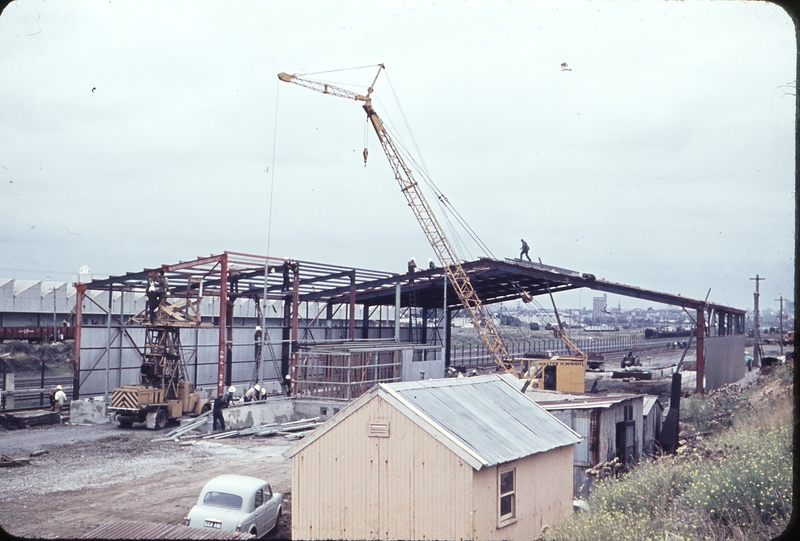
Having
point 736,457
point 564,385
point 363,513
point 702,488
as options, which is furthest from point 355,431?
point 564,385

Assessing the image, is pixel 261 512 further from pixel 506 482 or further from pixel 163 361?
pixel 163 361

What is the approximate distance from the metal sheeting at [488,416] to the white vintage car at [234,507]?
4573 millimetres

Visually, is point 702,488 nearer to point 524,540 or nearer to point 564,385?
point 524,540

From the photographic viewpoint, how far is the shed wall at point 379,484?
11844 millimetres

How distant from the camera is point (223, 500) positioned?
49.3 ft

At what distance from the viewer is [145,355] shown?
32906 millimetres

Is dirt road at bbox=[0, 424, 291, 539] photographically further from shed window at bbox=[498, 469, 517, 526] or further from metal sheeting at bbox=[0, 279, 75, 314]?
metal sheeting at bbox=[0, 279, 75, 314]

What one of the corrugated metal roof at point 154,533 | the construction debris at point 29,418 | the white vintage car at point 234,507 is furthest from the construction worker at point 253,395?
the corrugated metal roof at point 154,533

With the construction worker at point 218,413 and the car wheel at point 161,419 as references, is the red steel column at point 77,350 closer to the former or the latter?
the car wheel at point 161,419

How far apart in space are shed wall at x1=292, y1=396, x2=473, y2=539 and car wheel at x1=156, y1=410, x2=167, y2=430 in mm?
19863

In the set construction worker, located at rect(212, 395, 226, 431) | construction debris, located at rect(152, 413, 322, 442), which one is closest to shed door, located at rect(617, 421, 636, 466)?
construction debris, located at rect(152, 413, 322, 442)

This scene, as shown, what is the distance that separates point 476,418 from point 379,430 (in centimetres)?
210

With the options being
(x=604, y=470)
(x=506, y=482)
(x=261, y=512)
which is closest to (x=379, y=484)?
(x=506, y=482)

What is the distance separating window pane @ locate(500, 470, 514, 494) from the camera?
1259 cm
